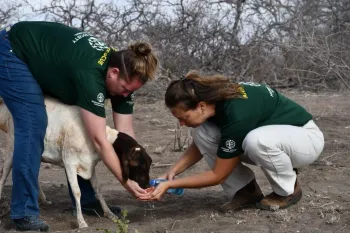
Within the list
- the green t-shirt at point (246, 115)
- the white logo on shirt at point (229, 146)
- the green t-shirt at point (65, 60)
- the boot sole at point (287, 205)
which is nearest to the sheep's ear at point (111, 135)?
the green t-shirt at point (65, 60)

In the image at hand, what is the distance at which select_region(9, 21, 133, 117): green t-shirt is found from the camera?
3.82 m

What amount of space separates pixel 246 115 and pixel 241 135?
14 cm

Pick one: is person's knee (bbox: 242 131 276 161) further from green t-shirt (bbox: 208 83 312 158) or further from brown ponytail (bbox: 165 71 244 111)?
brown ponytail (bbox: 165 71 244 111)

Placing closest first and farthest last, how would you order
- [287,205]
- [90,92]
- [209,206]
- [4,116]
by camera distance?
[90,92] → [287,205] → [4,116] → [209,206]

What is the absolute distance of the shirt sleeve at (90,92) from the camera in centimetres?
380

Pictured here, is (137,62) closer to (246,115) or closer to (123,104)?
(123,104)

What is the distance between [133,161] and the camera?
161 inches

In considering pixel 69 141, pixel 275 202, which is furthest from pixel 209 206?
pixel 69 141

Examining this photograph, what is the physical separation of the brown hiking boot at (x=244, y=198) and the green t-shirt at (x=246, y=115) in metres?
0.48

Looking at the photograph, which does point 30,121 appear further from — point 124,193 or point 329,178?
point 329,178

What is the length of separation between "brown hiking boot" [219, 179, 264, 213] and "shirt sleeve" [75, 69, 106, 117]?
4.17 ft

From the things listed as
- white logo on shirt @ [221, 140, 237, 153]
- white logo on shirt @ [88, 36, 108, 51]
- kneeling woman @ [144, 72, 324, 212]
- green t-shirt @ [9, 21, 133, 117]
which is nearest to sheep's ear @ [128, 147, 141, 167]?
kneeling woman @ [144, 72, 324, 212]

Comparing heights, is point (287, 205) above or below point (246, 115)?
below

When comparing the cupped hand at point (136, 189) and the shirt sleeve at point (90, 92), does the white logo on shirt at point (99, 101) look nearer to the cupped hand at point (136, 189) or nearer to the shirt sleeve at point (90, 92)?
the shirt sleeve at point (90, 92)
